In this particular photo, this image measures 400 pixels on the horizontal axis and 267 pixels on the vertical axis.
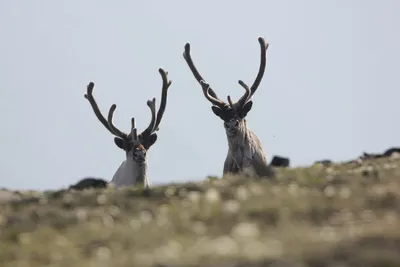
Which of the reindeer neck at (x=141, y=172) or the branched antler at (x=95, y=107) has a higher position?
the branched antler at (x=95, y=107)

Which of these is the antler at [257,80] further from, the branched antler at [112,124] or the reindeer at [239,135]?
the branched antler at [112,124]

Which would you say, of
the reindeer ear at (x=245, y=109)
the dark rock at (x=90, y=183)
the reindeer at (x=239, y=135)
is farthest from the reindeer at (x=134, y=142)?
the dark rock at (x=90, y=183)

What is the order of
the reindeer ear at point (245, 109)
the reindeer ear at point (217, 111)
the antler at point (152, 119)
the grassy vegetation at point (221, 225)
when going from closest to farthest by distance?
1. the grassy vegetation at point (221, 225)
2. the reindeer ear at point (245, 109)
3. the reindeer ear at point (217, 111)
4. the antler at point (152, 119)

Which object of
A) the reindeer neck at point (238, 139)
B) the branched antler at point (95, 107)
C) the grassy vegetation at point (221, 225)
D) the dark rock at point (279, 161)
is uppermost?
the branched antler at point (95, 107)

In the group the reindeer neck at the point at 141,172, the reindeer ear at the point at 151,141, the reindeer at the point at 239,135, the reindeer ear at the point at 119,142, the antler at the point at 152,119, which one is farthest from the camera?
the antler at the point at 152,119

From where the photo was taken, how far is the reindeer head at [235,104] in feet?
110

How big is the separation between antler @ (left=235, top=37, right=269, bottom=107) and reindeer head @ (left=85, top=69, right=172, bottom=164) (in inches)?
143

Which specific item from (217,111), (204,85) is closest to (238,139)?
(217,111)

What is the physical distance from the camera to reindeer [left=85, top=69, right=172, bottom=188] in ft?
114

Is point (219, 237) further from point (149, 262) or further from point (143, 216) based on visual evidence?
point (143, 216)

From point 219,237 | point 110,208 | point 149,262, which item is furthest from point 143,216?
point 149,262

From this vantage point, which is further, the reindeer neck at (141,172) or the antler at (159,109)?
the antler at (159,109)

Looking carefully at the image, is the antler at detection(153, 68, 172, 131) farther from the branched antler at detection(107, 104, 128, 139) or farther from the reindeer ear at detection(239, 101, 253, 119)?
the reindeer ear at detection(239, 101, 253, 119)

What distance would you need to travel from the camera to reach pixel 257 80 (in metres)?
36.2
